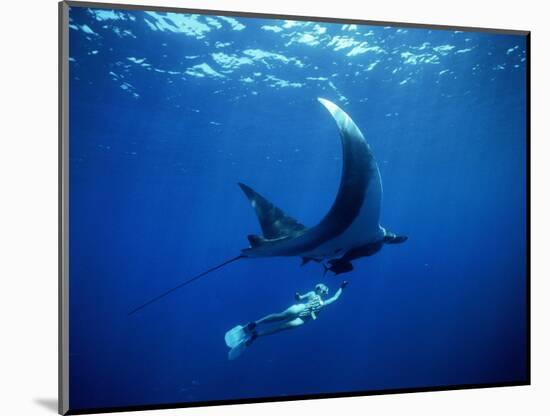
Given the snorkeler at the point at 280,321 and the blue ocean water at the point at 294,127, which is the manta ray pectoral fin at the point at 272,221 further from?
the blue ocean water at the point at 294,127

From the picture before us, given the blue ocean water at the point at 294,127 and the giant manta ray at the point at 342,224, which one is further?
the blue ocean water at the point at 294,127

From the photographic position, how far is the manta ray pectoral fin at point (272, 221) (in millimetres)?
4363

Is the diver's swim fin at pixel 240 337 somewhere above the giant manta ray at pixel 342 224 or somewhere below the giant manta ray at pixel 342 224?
below

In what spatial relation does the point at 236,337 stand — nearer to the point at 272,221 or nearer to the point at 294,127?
the point at 272,221

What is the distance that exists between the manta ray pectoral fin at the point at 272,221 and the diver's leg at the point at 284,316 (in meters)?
1.04

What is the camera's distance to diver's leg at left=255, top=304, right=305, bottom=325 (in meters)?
5.02

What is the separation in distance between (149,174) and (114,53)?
4104 mm

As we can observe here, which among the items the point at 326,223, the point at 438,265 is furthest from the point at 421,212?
the point at 326,223

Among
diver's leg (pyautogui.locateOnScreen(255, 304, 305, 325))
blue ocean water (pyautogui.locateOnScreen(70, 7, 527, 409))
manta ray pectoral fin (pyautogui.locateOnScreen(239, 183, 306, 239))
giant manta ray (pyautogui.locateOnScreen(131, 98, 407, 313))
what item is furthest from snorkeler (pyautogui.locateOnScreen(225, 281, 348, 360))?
manta ray pectoral fin (pyautogui.locateOnScreen(239, 183, 306, 239))

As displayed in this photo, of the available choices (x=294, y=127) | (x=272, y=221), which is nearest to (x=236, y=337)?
(x=272, y=221)

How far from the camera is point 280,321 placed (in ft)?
16.6

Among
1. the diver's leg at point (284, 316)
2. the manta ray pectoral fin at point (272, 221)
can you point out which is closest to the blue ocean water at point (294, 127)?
the diver's leg at point (284, 316)

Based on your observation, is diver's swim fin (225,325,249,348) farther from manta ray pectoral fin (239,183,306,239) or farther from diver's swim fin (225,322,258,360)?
manta ray pectoral fin (239,183,306,239)

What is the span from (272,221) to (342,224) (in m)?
0.65
